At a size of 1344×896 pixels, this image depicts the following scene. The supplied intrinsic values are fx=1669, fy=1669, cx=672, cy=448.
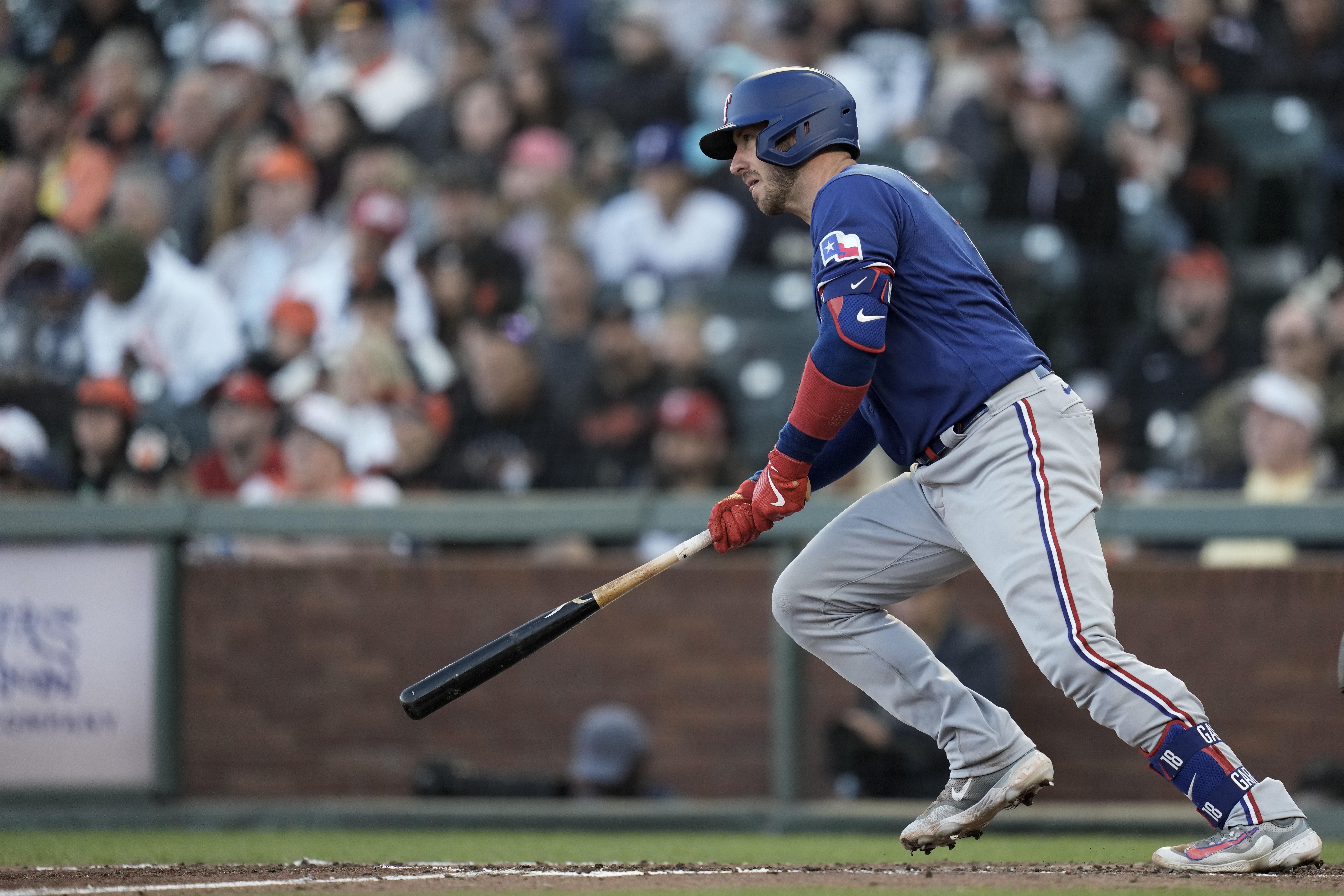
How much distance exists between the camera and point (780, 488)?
3590 mm

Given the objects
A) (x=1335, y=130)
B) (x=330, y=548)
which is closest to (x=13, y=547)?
(x=330, y=548)

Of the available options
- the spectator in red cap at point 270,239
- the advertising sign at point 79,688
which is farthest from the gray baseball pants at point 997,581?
the spectator in red cap at point 270,239

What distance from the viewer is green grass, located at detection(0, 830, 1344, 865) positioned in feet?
14.3

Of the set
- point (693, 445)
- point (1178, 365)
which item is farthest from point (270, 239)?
point (1178, 365)

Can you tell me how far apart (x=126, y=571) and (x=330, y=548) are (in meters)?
0.72

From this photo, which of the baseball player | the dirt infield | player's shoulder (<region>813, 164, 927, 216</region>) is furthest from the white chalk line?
player's shoulder (<region>813, 164, 927, 216</region>)

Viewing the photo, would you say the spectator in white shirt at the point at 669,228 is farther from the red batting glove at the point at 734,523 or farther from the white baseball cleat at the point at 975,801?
the white baseball cleat at the point at 975,801

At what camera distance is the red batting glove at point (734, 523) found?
365 cm

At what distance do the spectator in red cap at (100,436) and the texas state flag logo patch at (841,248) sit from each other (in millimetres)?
4906

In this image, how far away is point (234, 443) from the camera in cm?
748

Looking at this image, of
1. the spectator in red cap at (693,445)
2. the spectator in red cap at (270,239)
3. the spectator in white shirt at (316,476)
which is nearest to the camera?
the spectator in red cap at (693,445)

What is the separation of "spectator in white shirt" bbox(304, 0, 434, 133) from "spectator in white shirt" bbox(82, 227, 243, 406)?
1501 mm

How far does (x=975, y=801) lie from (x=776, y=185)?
4.69 feet

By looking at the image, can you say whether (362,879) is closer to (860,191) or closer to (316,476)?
(860,191)
